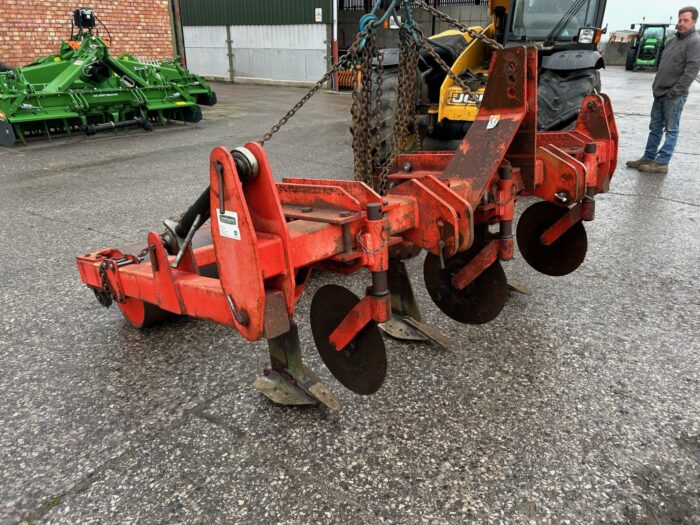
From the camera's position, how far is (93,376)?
288 cm

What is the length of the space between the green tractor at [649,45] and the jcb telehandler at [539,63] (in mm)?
24908

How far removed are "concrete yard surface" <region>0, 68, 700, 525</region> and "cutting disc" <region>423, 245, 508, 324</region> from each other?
216mm

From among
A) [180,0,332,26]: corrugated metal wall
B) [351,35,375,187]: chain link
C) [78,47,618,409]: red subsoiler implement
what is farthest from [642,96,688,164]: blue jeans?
[180,0,332,26]: corrugated metal wall

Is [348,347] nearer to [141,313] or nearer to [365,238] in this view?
[365,238]

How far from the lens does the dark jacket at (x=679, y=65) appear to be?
677 centimetres

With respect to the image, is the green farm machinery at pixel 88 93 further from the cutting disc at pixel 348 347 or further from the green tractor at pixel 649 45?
the green tractor at pixel 649 45

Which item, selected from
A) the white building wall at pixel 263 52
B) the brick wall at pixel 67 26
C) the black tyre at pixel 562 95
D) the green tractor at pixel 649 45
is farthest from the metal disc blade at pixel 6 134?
the green tractor at pixel 649 45

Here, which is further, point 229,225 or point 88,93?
point 88,93

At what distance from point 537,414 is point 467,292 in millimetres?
769

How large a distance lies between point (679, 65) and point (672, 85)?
0.79 ft

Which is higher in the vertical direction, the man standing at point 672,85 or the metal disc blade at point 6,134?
the man standing at point 672,85

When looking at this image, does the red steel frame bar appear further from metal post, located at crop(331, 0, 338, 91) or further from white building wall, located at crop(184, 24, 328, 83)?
white building wall, located at crop(184, 24, 328, 83)

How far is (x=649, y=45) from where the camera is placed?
90.8 feet

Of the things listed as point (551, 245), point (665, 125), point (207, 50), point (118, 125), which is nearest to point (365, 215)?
point (551, 245)
